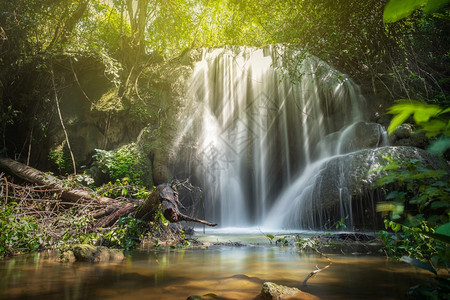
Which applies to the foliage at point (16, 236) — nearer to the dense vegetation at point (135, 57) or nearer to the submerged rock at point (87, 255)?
the dense vegetation at point (135, 57)

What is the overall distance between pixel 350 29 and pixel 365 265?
5912 mm

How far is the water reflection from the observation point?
5.74 feet

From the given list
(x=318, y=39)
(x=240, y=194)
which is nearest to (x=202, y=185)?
(x=240, y=194)

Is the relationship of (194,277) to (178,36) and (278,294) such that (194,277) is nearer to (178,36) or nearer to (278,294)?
(278,294)

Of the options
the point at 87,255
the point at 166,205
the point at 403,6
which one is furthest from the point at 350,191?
the point at 403,6

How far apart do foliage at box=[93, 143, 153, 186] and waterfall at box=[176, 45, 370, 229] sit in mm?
1790

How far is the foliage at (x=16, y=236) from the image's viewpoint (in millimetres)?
3139

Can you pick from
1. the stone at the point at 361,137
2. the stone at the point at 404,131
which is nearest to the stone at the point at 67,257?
the stone at the point at 361,137

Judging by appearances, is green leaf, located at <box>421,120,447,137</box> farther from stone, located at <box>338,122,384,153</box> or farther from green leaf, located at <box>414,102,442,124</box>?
stone, located at <box>338,122,384,153</box>

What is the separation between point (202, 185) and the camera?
415 inches

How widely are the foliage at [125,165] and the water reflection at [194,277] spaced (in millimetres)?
6362

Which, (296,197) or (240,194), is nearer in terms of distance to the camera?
(296,197)

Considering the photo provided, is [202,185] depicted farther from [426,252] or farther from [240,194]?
[426,252]

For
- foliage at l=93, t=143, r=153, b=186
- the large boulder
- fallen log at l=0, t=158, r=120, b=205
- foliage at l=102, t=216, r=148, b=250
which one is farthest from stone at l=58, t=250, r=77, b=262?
foliage at l=93, t=143, r=153, b=186
